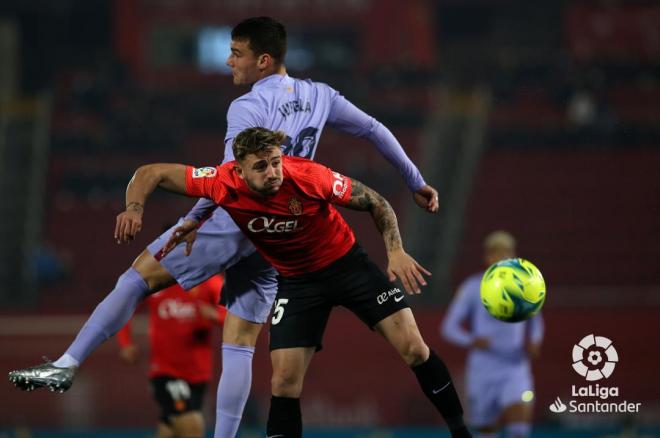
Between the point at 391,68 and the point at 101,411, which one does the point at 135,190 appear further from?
the point at 391,68

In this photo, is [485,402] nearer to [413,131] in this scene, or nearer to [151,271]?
[151,271]

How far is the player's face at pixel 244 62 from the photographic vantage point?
19.5 ft

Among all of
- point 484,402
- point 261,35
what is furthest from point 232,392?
point 484,402

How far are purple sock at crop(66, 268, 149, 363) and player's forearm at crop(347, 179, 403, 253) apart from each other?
4.02 ft

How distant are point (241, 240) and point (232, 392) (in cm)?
85

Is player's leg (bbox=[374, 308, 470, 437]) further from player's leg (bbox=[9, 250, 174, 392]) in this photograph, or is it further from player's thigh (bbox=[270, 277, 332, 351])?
player's leg (bbox=[9, 250, 174, 392])

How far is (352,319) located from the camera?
16891 millimetres

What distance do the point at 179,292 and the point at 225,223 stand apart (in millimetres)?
3400

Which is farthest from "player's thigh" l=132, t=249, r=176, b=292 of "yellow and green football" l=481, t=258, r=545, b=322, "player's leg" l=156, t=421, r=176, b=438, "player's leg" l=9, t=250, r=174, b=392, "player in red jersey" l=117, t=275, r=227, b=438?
"player's leg" l=156, t=421, r=176, b=438

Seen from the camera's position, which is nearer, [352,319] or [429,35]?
[352,319]

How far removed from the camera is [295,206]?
550 centimetres

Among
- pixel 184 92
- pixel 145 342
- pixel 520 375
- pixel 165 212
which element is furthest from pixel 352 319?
pixel 184 92

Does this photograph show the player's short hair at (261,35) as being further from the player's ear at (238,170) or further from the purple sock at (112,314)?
the purple sock at (112,314)


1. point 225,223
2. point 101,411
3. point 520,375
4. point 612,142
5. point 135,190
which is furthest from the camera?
point 612,142
